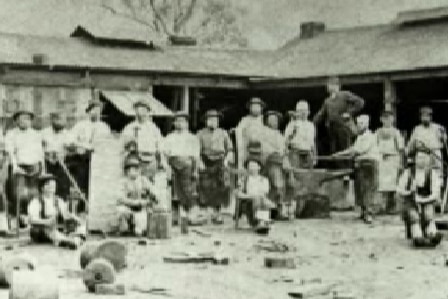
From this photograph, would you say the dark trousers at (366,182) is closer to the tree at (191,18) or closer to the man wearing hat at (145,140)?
the man wearing hat at (145,140)

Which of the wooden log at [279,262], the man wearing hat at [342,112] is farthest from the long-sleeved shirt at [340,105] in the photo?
the wooden log at [279,262]

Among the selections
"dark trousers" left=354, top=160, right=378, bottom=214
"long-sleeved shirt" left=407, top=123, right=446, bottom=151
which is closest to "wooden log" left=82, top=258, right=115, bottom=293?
"long-sleeved shirt" left=407, top=123, right=446, bottom=151

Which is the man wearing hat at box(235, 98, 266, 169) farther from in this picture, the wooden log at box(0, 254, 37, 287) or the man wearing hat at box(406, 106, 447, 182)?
the wooden log at box(0, 254, 37, 287)

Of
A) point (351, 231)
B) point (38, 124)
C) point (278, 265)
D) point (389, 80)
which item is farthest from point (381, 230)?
point (38, 124)

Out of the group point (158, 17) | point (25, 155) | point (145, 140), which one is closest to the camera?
point (25, 155)

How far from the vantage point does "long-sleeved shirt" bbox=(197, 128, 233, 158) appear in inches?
690

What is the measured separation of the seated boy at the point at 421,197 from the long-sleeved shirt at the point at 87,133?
5149 millimetres

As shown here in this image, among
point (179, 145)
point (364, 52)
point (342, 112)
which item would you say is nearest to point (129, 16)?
point (364, 52)

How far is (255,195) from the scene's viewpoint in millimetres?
16109

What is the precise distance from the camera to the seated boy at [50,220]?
13555mm

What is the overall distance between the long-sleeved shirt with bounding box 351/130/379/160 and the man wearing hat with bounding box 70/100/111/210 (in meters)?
4.56

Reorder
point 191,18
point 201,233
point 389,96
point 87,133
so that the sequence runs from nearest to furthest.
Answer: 1. point 201,233
2. point 87,133
3. point 389,96
4. point 191,18

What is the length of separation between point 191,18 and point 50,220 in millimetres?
36981

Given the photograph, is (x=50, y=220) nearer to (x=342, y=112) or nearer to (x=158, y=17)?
(x=342, y=112)
